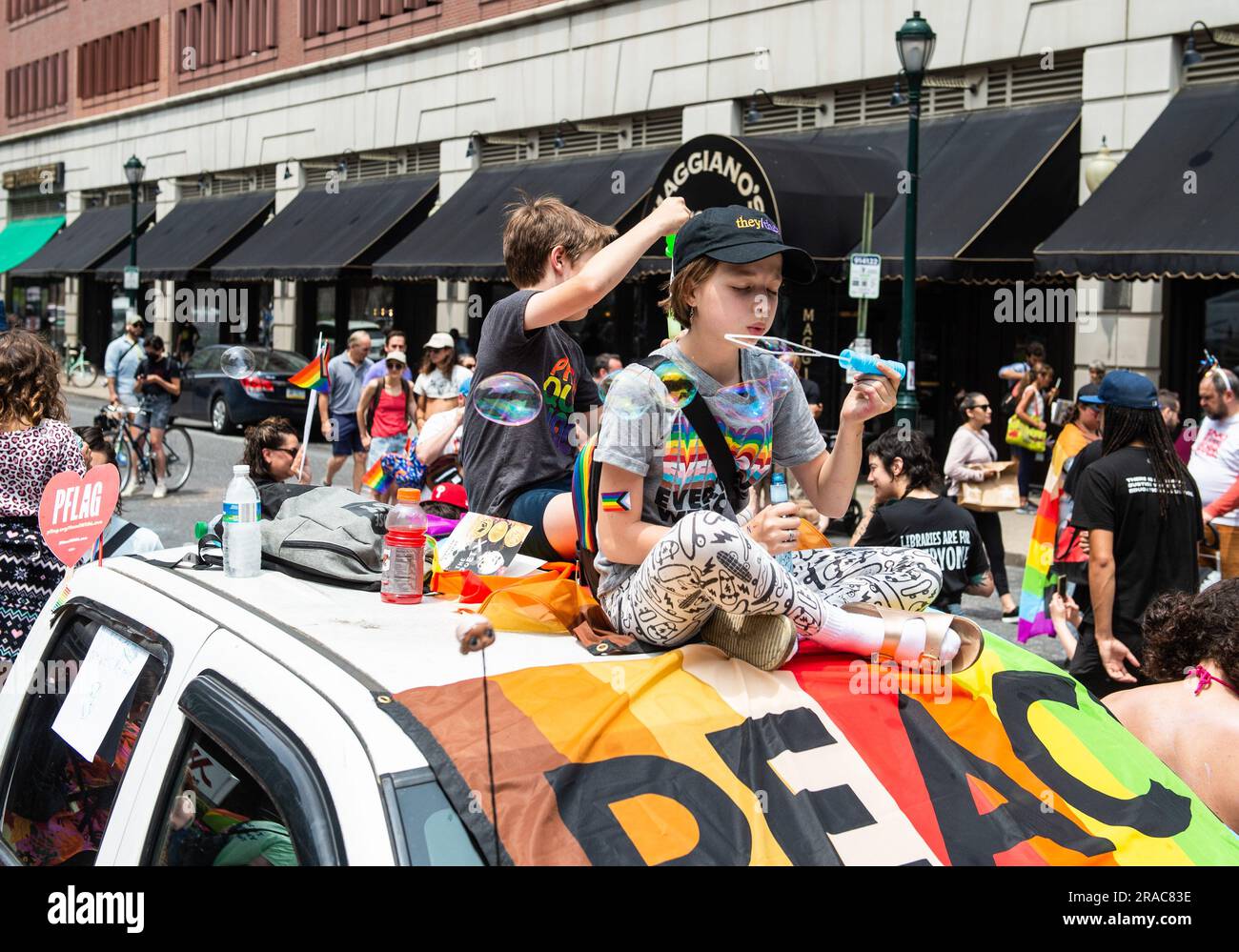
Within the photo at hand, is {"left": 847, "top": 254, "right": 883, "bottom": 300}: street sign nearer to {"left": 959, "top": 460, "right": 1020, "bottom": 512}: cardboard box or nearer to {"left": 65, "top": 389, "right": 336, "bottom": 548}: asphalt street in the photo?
{"left": 959, "top": 460, "right": 1020, "bottom": 512}: cardboard box

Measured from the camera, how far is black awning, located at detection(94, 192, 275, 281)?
33.0 meters

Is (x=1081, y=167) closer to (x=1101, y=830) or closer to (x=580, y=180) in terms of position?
(x=580, y=180)

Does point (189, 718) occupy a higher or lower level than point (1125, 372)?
lower

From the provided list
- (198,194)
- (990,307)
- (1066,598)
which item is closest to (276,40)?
(198,194)

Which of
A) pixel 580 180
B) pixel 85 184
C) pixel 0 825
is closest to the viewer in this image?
pixel 0 825

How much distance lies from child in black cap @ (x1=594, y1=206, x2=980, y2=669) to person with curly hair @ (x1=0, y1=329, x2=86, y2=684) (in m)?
2.64

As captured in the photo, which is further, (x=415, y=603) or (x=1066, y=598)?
(x=1066, y=598)

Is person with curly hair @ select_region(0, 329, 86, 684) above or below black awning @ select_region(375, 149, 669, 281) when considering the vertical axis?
below

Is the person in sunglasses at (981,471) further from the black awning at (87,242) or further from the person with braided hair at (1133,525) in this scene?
the black awning at (87,242)

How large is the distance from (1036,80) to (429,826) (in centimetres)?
1769

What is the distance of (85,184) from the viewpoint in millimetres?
44188

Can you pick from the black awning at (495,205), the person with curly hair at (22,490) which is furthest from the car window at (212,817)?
the black awning at (495,205)

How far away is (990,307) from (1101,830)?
16919 mm

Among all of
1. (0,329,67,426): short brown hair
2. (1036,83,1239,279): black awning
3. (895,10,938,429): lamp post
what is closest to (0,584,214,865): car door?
(0,329,67,426): short brown hair
